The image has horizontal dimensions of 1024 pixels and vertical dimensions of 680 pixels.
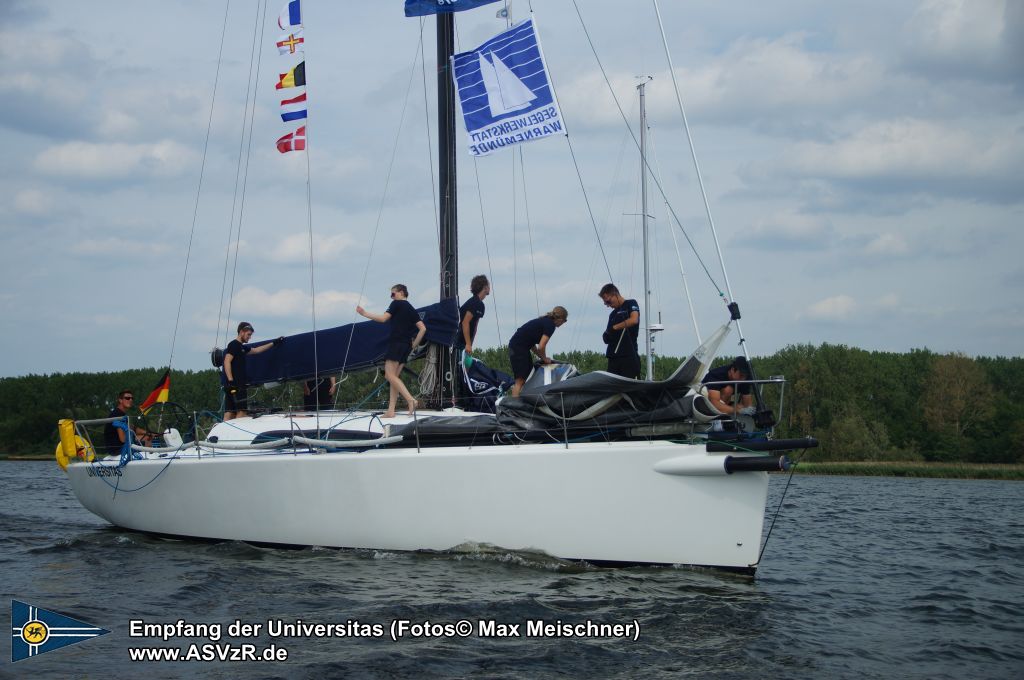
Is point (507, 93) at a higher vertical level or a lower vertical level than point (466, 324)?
higher

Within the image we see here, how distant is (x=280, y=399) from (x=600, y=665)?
7211mm

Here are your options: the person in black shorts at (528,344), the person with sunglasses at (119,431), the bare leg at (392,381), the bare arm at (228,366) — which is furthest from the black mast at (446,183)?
the person with sunglasses at (119,431)

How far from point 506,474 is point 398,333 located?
106 inches

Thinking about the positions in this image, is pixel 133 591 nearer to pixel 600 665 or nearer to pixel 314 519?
pixel 314 519

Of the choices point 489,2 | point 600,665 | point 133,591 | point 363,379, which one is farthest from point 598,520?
point 363,379

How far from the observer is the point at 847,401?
157 ft

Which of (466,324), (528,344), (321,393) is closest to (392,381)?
(466,324)

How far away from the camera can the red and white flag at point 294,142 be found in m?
10.7

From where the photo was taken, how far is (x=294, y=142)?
35.1 ft

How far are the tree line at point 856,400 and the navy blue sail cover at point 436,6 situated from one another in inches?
987

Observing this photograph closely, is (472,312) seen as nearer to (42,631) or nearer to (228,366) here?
(228,366)

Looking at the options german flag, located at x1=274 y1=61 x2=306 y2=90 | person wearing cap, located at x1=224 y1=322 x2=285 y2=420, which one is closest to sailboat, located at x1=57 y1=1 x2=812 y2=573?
person wearing cap, located at x1=224 y1=322 x2=285 y2=420

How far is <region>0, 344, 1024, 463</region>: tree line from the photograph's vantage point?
43.3 meters

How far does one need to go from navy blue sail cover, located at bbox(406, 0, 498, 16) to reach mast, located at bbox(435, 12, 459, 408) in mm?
81
